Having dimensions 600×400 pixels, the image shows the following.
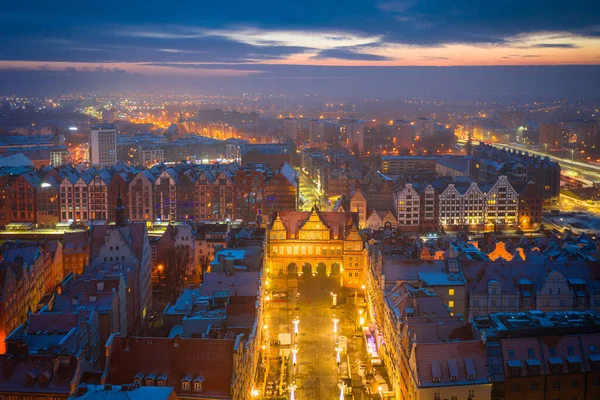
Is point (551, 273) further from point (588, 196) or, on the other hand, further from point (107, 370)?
point (588, 196)

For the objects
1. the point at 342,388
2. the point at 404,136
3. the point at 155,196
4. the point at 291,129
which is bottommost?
the point at 342,388

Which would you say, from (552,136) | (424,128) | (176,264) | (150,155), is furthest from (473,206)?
(424,128)

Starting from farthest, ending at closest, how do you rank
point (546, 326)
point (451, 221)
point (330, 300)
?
1. point (451, 221)
2. point (330, 300)
3. point (546, 326)

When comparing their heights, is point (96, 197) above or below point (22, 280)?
above

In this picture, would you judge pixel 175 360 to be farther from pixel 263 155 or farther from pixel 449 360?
pixel 263 155

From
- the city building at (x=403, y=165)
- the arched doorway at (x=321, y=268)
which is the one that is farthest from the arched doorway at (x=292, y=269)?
the city building at (x=403, y=165)

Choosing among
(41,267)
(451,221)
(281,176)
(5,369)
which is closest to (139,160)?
(281,176)

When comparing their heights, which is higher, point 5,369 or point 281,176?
point 281,176
